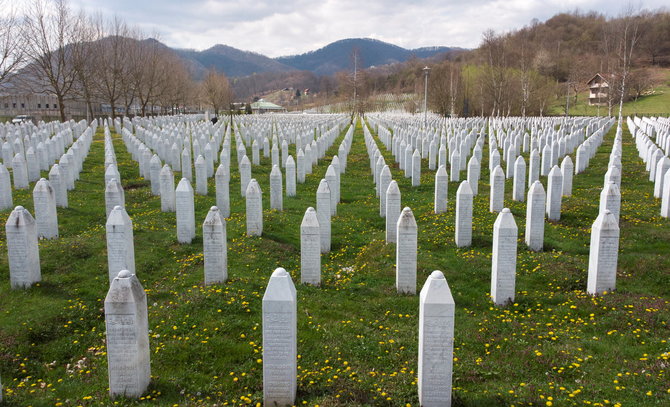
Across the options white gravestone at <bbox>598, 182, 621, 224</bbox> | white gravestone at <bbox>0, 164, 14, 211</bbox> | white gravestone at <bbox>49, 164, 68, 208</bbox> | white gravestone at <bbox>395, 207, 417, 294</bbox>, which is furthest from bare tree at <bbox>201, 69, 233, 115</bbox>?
white gravestone at <bbox>395, 207, 417, 294</bbox>

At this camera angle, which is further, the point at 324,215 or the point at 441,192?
the point at 441,192

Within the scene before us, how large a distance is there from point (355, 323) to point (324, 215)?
4061 millimetres

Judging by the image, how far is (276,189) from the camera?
13617 millimetres

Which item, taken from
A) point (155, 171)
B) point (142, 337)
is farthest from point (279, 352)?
point (155, 171)

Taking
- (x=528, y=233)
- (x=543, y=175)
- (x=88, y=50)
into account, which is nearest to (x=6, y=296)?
(x=528, y=233)

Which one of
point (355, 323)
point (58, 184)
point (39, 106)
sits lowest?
point (355, 323)

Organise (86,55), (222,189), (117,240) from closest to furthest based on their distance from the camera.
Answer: (117,240) < (222,189) < (86,55)

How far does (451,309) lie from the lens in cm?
486

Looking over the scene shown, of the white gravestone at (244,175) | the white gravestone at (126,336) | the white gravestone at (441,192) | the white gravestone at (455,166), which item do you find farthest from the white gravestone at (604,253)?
the white gravestone at (244,175)

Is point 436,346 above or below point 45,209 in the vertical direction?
below

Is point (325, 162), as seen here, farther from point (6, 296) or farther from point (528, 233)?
point (6, 296)

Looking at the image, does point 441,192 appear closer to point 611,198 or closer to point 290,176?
point 611,198

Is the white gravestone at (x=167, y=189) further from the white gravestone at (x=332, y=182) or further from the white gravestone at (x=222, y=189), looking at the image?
the white gravestone at (x=332, y=182)

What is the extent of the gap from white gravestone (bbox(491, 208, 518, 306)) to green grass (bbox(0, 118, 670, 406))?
221 mm
